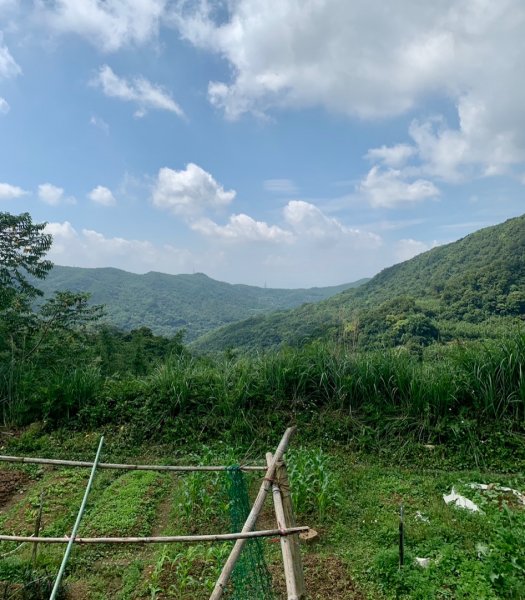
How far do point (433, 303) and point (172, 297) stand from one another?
96362 mm

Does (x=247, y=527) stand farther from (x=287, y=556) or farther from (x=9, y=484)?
(x=9, y=484)

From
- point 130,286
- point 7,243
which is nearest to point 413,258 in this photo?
point 7,243

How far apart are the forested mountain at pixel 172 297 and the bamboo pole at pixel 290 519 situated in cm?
6975

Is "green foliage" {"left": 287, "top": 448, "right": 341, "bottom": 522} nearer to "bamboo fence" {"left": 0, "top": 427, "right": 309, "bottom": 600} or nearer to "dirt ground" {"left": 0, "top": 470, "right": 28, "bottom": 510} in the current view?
"bamboo fence" {"left": 0, "top": 427, "right": 309, "bottom": 600}

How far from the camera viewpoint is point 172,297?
11731 cm

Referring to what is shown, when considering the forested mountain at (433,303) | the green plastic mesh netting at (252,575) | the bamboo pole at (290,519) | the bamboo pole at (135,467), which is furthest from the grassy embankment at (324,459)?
the forested mountain at (433,303)

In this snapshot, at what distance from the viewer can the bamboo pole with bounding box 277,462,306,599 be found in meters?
2.05

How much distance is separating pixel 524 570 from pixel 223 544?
6.35ft

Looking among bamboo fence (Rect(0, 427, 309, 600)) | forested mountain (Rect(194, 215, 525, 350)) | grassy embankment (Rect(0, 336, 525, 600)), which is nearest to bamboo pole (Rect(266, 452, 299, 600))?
bamboo fence (Rect(0, 427, 309, 600))

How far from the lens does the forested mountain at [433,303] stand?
25.8 feet

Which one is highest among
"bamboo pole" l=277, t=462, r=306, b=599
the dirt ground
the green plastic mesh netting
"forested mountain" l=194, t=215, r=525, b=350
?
"forested mountain" l=194, t=215, r=525, b=350

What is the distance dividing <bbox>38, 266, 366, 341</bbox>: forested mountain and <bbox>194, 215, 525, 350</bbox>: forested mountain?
4134 cm

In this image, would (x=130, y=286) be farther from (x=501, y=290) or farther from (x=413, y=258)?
(x=501, y=290)

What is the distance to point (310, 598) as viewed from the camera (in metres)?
2.64
